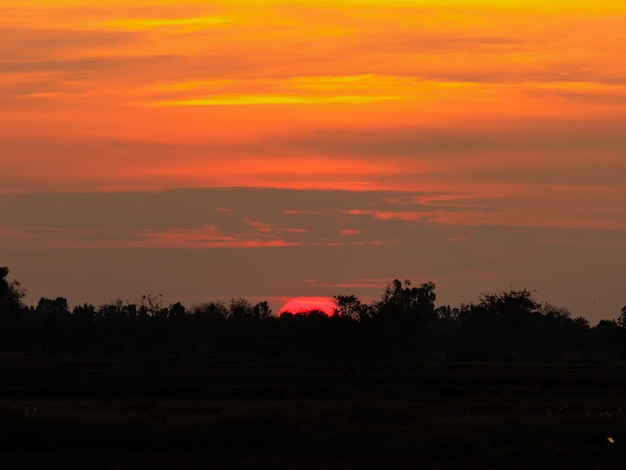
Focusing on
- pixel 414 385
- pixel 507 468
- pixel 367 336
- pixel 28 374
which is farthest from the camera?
pixel 28 374

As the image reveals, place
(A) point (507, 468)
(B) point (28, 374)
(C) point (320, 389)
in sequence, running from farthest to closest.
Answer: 1. (B) point (28, 374)
2. (C) point (320, 389)
3. (A) point (507, 468)

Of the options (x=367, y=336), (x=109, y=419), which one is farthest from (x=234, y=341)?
(x=109, y=419)

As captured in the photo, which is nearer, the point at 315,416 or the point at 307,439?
the point at 307,439

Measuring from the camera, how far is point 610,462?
114 ft

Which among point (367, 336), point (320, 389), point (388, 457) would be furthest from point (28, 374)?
point (388, 457)

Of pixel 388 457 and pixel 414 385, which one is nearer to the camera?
pixel 388 457

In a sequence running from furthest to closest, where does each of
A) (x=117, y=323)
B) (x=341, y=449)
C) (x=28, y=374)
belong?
1. (x=117, y=323)
2. (x=28, y=374)
3. (x=341, y=449)

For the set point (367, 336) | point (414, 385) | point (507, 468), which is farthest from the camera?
point (414, 385)

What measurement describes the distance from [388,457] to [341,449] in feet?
5.69

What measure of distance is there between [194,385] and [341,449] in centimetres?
4046

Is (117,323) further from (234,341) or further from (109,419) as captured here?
(109,419)

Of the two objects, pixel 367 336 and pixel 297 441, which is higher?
pixel 367 336

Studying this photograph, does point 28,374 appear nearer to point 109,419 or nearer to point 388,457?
point 109,419

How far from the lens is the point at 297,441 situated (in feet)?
120
